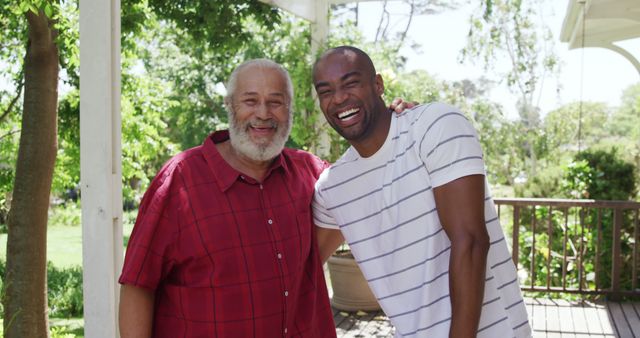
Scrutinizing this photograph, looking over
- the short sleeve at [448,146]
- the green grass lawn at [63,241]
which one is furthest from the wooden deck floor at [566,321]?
the green grass lawn at [63,241]

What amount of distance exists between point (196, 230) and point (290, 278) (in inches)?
13.2

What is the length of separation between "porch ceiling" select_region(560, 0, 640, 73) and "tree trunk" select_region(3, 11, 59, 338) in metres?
4.03

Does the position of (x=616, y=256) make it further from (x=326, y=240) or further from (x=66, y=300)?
(x=66, y=300)

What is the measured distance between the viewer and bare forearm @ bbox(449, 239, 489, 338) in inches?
Result: 62.4

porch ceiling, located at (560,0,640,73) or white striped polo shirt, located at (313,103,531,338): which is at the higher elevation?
porch ceiling, located at (560,0,640,73)

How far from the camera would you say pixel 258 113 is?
7.00 ft

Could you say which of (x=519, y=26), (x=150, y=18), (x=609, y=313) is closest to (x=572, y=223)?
(x=609, y=313)

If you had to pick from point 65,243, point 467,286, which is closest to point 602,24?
point 467,286

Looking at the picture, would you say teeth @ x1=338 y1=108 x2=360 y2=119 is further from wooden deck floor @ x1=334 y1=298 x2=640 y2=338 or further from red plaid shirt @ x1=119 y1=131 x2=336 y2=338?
wooden deck floor @ x1=334 y1=298 x2=640 y2=338

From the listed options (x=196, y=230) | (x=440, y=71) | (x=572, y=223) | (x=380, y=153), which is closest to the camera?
(x=380, y=153)

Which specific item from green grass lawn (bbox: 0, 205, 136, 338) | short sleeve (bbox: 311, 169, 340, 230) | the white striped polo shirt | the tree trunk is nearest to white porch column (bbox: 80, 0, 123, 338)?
short sleeve (bbox: 311, 169, 340, 230)

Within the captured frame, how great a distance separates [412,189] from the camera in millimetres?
1706

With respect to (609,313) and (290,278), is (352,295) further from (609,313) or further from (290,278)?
(290,278)

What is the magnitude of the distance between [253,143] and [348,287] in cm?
346
